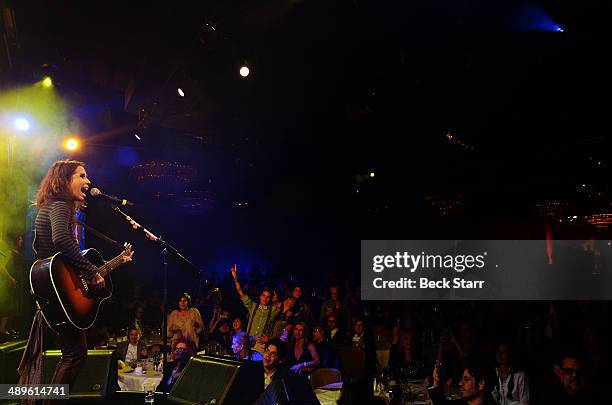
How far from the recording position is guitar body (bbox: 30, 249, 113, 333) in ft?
11.9

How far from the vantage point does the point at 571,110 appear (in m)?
6.98

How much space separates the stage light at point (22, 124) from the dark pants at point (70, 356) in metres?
3.15

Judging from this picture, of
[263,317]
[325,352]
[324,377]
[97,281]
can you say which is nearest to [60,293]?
[97,281]

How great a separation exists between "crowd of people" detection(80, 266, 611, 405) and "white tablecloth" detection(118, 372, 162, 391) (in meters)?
0.88

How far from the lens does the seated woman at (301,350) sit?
18.4ft

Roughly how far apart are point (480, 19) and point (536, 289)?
24.0ft

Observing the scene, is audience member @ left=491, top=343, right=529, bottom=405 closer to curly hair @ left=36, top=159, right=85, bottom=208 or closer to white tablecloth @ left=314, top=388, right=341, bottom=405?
white tablecloth @ left=314, top=388, right=341, bottom=405

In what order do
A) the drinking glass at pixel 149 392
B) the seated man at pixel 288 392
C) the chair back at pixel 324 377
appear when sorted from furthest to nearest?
the chair back at pixel 324 377 → the drinking glass at pixel 149 392 → the seated man at pixel 288 392

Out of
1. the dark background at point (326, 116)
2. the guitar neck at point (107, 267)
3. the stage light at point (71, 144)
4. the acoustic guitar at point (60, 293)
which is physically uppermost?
the dark background at point (326, 116)

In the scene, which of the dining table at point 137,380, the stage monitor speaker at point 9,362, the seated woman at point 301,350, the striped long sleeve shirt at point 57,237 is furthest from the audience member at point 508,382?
the stage monitor speaker at point 9,362

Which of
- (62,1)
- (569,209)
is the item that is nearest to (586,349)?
(569,209)

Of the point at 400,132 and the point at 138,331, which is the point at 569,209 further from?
the point at 138,331

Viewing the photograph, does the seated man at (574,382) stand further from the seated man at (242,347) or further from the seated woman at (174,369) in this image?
the seated woman at (174,369)

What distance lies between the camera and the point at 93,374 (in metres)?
4.02
